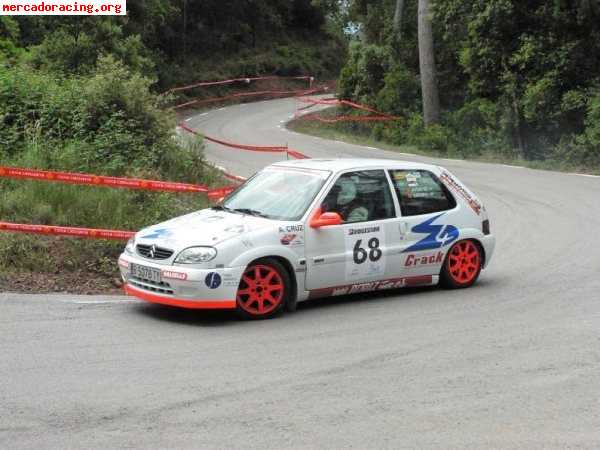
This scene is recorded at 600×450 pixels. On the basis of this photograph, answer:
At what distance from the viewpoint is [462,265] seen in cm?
1084

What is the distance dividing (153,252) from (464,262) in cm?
389

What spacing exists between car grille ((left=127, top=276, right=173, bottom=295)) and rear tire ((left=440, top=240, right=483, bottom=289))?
3500 millimetres

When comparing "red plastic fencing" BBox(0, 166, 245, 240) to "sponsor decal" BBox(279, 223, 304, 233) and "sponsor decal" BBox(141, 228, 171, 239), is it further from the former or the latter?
"sponsor decal" BBox(279, 223, 304, 233)

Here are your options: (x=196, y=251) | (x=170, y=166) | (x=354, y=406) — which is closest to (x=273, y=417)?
(x=354, y=406)

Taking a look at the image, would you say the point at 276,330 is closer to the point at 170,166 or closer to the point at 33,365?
the point at 33,365

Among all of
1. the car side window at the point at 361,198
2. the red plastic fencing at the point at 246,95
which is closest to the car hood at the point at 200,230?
the car side window at the point at 361,198

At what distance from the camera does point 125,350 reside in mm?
Answer: 7641

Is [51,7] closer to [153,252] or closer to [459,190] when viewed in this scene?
[459,190]

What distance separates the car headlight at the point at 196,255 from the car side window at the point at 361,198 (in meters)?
1.45

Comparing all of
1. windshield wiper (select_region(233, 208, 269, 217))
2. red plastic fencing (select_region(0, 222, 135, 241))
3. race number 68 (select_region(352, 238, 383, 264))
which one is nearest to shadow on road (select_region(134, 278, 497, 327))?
race number 68 (select_region(352, 238, 383, 264))

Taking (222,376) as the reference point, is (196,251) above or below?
above

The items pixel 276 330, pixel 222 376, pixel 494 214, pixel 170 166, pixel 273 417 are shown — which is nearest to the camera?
pixel 273 417

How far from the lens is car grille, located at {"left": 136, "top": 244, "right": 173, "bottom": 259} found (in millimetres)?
8828

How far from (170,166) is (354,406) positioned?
1007 cm
